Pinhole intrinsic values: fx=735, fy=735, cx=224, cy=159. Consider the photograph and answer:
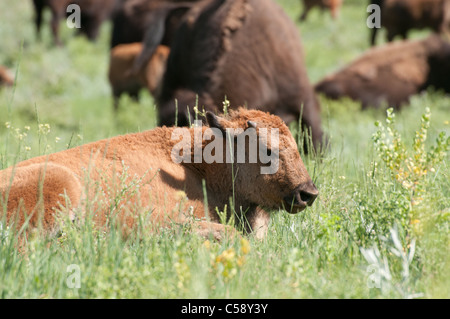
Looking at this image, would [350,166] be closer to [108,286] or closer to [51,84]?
[108,286]

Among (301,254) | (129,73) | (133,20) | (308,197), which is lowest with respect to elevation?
(301,254)

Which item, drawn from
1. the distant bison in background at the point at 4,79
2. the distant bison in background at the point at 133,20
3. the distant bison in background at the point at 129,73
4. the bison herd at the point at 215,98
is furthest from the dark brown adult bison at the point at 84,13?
the distant bison in background at the point at 129,73

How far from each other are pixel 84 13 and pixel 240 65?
51.0 ft

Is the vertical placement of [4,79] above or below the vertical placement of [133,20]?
above

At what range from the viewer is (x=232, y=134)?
15.0ft

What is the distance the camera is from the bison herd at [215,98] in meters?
4.34

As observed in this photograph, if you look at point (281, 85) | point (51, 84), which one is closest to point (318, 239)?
point (281, 85)

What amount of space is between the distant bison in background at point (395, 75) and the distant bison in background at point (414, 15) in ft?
7.51

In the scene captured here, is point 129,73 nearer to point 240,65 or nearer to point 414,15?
point 240,65

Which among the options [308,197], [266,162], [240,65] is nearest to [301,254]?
[308,197]

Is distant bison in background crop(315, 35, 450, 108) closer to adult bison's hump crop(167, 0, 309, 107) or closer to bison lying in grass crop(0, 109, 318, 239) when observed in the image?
adult bison's hump crop(167, 0, 309, 107)

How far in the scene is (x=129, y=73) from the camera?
1134 centimetres
